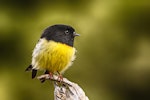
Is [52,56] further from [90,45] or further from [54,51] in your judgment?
[90,45]

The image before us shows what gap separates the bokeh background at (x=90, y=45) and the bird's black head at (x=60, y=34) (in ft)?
8.72

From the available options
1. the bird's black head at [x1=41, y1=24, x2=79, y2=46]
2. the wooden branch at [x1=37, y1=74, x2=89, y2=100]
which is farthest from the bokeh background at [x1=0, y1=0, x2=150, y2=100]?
the wooden branch at [x1=37, y1=74, x2=89, y2=100]

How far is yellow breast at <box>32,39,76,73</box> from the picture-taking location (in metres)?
7.32

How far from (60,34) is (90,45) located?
306cm

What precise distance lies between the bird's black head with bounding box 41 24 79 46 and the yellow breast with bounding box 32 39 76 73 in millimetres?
48

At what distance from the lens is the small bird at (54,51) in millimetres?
7328

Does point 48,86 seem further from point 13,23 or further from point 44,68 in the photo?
point 44,68

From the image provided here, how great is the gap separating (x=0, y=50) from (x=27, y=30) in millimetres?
537

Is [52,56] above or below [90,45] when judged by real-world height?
above

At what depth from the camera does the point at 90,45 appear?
10.5 m

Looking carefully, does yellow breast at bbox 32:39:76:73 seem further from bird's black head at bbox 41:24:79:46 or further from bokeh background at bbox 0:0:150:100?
bokeh background at bbox 0:0:150:100

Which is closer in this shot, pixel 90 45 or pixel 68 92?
pixel 68 92

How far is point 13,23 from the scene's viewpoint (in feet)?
34.6

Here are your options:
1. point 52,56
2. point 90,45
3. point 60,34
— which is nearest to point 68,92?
point 52,56
